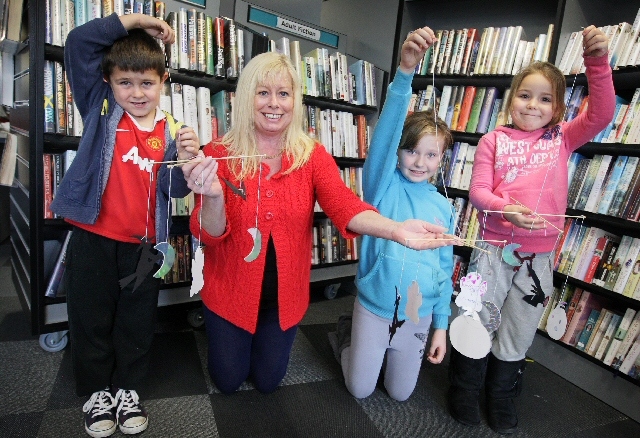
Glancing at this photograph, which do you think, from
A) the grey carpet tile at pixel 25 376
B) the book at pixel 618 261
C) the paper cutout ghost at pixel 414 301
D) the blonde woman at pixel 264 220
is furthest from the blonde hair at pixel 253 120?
A: the book at pixel 618 261

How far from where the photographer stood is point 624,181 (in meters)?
1.63

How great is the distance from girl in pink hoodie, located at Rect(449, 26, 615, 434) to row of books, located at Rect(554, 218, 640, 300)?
502 mm

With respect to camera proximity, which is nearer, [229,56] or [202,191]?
[202,191]

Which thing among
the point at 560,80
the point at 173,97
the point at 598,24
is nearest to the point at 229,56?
the point at 173,97

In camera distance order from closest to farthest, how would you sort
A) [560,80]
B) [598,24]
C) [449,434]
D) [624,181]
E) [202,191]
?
[202,191] → [560,80] → [449,434] → [624,181] → [598,24]

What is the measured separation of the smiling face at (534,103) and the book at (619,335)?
94 centimetres

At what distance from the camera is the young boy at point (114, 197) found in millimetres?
1091

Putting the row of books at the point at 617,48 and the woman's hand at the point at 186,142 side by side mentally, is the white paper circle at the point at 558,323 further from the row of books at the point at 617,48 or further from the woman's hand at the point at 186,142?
the row of books at the point at 617,48

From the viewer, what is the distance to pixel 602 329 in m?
1.71

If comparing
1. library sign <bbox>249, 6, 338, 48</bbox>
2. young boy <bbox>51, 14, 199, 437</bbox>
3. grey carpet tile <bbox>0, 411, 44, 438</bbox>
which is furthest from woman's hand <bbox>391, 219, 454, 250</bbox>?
library sign <bbox>249, 6, 338, 48</bbox>

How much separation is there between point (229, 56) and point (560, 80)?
133cm

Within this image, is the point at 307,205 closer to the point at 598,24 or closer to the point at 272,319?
the point at 272,319

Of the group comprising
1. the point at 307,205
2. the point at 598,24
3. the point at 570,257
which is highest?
the point at 598,24

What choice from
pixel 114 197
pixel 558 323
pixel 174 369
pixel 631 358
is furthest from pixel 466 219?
pixel 114 197
